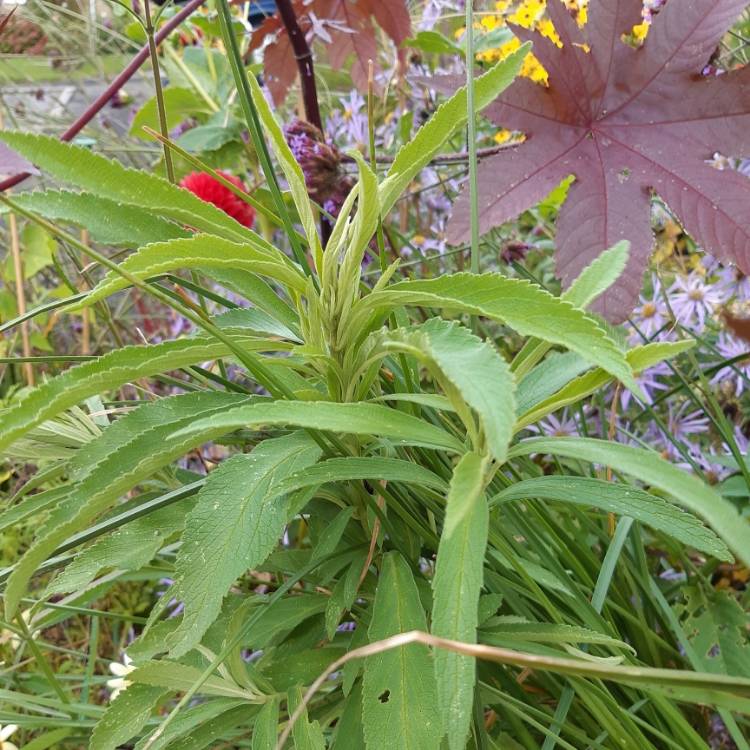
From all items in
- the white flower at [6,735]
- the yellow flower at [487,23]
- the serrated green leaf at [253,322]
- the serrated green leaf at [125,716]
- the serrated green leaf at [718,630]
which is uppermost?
the yellow flower at [487,23]

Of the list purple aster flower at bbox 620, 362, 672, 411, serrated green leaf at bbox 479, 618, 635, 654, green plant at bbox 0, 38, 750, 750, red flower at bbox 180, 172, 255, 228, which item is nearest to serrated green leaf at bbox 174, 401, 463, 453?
green plant at bbox 0, 38, 750, 750

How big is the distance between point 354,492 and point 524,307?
19cm

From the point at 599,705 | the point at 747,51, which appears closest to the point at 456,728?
the point at 599,705

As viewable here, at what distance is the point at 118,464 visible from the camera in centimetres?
39

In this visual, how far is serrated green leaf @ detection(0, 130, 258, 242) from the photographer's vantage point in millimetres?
378

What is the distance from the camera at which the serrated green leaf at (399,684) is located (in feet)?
1.26

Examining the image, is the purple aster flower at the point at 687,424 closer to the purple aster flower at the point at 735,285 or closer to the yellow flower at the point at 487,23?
the purple aster flower at the point at 735,285

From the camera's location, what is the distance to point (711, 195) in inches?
23.4

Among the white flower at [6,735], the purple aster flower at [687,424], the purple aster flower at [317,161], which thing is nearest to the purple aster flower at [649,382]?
the purple aster flower at [687,424]

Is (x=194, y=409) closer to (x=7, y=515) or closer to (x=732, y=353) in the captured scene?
(x=7, y=515)

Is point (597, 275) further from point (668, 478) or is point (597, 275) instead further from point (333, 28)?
point (333, 28)

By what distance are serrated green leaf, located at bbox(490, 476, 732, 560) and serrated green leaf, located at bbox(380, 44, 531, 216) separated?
0.61ft

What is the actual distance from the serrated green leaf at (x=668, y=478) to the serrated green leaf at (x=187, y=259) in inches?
6.7

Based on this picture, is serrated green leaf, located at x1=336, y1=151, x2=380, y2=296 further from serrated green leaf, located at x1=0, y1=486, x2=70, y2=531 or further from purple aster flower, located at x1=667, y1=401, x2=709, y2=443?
purple aster flower, located at x1=667, y1=401, x2=709, y2=443
